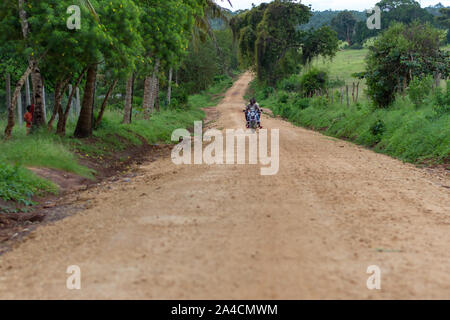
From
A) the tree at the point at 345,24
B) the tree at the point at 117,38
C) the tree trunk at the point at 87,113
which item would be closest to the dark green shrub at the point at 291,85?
the tree trunk at the point at 87,113

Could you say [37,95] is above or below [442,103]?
above

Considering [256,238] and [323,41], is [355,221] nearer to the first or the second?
[256,238]

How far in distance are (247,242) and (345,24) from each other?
108 metres

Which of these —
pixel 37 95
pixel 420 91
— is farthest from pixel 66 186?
pixel 420 91

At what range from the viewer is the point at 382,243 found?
5.34 meters

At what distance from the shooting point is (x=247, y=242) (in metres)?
5.24

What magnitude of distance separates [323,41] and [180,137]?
35.2m

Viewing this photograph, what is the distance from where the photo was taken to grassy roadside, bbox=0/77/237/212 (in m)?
9.11

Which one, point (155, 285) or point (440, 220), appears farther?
point (440, 220)

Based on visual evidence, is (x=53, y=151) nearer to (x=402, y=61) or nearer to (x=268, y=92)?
(x=402, y=61)

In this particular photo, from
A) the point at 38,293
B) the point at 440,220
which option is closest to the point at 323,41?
the point at 440,220

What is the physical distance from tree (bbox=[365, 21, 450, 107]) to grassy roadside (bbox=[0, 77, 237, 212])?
9262mm

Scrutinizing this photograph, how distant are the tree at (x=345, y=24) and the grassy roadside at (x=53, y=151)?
9022 cm

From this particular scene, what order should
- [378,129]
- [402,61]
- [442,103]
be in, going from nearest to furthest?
[442,103] < [378,129] < [402,61]
